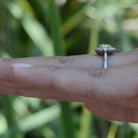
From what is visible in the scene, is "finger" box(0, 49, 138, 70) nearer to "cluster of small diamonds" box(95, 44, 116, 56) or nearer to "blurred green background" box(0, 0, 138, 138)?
"cluster of small diamonds" box(95, 44, 116, 56)

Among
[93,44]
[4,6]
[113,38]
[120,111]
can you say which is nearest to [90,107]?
[120,111]

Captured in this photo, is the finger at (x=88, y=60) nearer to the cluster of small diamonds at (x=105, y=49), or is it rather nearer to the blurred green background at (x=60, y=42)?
the cluster of small diamonds at (x=105, y=49)

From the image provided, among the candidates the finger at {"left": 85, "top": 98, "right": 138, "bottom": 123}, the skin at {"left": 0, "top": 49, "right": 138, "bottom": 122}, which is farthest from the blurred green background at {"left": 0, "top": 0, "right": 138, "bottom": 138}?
the skin at {"left": 0, "top": 49, "right": 138, "bottom": 122}

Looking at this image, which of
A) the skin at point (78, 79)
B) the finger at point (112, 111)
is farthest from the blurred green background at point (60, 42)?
the skin at point (78, 79)

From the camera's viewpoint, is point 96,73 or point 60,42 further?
point 60,42

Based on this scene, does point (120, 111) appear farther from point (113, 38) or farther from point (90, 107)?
point (113, 38)

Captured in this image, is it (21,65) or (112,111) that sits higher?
(21,65)

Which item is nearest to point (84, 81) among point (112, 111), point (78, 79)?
point (78, 79)

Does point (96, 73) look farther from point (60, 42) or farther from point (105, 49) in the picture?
point (60, 42)
